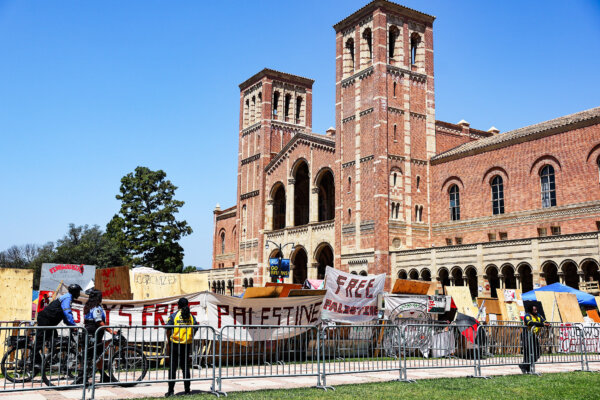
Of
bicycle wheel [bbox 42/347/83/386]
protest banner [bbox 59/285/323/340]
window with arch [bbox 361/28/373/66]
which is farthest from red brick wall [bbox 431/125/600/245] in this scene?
bicycle wheel [bbox 42/347/83/386]

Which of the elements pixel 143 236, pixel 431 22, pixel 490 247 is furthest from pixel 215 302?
pixel 143 236

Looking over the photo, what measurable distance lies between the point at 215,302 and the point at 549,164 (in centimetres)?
2610

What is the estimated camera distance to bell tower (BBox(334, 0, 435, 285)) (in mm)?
38875

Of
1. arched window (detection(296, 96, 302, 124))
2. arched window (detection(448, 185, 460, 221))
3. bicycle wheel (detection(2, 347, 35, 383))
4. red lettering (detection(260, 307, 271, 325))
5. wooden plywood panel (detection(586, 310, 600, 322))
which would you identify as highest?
arched window (detection(296, 96, 302, 124))

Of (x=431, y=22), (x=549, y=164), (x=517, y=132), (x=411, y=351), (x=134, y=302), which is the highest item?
(x=431, y=22)

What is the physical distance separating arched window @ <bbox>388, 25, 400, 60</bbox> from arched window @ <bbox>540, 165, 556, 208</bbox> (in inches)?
547

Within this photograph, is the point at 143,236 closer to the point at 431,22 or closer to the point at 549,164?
the point at 431,22

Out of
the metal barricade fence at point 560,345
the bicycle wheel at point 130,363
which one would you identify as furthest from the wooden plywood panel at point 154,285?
the metal barricade fence at point 560,345

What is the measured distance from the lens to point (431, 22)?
43.3 metres

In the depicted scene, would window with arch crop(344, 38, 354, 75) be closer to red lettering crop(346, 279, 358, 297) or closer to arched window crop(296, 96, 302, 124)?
arched window crop(296, 96, 302, 124)

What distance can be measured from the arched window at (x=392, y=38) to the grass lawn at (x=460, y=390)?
1307 inches

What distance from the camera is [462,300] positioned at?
20172 mm

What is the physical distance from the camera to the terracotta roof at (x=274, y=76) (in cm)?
5334

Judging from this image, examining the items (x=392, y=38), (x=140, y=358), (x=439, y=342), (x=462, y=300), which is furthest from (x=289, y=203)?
(x=140, y=358)
